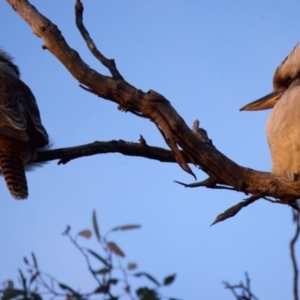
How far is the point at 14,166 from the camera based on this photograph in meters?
3.55

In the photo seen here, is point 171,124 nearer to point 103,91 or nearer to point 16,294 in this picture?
point 103,91

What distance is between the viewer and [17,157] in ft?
11.8

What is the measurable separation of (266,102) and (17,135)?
1.40 metres

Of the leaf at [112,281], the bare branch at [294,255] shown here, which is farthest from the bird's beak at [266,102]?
the leaf at [112,281]

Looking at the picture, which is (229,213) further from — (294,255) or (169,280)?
(169,280)

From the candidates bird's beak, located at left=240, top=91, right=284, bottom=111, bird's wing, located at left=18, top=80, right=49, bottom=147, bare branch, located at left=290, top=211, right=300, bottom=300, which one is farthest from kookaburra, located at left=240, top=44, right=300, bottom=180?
bird's wing, located at left=18, top=80, right=49, bottom=147

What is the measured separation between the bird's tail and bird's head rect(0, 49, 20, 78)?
0.89 metres

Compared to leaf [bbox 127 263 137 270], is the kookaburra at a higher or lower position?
higher

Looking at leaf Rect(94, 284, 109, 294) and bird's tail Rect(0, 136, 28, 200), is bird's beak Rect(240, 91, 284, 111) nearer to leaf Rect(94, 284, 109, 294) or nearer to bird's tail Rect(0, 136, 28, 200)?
bird's tail Rect(0, 136, 28, 200)

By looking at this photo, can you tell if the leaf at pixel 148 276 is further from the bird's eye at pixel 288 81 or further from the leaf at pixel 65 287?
the bird's eye at pixel 288 81

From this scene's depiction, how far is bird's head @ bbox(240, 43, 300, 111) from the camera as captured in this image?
367 cm

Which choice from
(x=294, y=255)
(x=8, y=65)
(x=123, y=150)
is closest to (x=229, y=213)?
Result: (x=123, y=150)

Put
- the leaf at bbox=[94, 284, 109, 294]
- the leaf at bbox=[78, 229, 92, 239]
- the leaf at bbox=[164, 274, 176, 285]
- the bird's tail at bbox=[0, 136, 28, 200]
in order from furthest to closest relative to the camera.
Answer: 1. the bird's tail at bbox=[0, 136, 28, 200]
2. the leaf at bbox=[78, 229, 92, 239]
3. the leaf at bbox=[164, 274, 176, 285]
4. the leaf at bbox=[94, 284, 109, 294]

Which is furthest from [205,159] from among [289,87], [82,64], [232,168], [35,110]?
[35,110]
